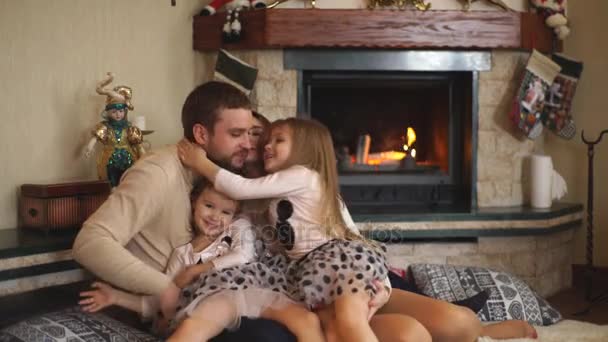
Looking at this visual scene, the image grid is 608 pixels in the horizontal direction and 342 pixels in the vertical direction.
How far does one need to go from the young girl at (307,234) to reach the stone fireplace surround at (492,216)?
45.3 inches

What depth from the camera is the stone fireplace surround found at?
3.56m

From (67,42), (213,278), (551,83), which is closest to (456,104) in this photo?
(551,83)

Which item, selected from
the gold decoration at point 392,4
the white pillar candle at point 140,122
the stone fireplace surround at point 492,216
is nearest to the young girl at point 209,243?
the white pillar candle at point 140,122

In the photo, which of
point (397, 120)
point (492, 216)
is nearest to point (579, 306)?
point (492, 216)

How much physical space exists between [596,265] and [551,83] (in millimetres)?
1054

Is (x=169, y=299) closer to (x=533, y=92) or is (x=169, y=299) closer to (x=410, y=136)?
(x=410, y=136)

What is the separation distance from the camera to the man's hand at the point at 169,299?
2.07 m

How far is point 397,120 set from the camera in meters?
4.10

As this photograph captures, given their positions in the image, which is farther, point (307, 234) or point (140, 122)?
point (140, 122)

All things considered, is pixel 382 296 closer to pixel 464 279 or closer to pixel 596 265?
pixel 464 279

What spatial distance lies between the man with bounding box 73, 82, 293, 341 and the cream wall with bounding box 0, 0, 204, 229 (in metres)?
1.14

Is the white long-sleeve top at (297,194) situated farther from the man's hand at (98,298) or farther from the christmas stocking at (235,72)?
the christmas stocking at (235,72)

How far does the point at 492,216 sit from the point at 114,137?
181 centimetres

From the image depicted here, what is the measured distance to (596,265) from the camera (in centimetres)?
404
